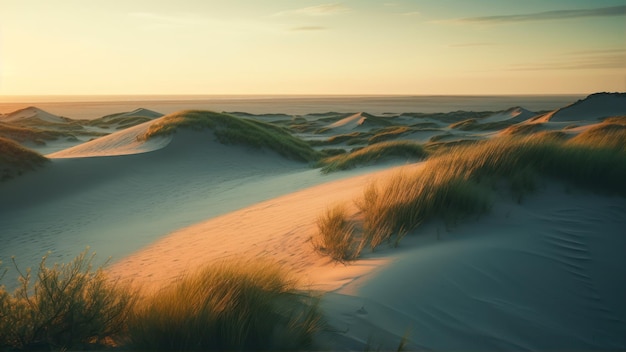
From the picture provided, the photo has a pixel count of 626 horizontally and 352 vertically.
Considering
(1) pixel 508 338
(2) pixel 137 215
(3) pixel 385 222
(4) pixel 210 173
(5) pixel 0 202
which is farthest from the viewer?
(4) pixel 210 173

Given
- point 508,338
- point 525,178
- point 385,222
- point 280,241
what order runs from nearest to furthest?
point 508,338 < point 385,222 < point 525,178 < point 280,241

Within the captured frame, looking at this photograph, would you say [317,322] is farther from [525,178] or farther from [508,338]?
[525,178]

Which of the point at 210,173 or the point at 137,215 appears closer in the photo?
the point at 137,215

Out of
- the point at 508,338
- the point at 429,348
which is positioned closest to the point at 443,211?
the point at 508,338

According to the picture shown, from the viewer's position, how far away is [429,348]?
2887 millimetres

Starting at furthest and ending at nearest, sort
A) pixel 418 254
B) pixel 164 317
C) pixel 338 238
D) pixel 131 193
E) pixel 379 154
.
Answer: pixel 379 154 → pixel 131 193 → pixel 338 238 → pixel 418 254 → pixel 164 317

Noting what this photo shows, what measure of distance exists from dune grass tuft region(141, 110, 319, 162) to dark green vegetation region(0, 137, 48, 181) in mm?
5579

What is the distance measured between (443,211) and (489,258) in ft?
3.53

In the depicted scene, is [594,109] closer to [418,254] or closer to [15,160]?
[418,254]

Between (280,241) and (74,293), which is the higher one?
(74,293)

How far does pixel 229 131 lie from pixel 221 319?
17.7 metres

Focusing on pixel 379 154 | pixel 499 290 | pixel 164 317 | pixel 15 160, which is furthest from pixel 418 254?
pixel 15 160

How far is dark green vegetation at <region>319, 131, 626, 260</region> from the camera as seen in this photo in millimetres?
5023

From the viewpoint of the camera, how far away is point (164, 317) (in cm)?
263
